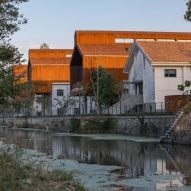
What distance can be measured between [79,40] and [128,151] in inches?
1944

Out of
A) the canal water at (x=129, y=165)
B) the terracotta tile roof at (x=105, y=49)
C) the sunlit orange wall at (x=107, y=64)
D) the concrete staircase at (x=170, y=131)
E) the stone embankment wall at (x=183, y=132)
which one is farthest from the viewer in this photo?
the terracotta tile roof at (x=105, y=49)

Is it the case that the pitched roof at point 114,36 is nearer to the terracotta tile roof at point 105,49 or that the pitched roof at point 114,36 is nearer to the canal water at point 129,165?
the terracotta tile roof at point 105,49

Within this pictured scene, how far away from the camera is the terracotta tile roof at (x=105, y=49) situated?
80812 millimetres

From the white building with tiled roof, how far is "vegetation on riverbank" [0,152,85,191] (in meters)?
41.0

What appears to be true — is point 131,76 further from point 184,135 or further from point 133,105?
point 184,135

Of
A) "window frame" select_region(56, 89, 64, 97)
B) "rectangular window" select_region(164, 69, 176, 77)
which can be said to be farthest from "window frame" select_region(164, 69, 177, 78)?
"window frame" select_region(56, 89, 64, 97)

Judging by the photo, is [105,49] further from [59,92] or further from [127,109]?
[59,92]

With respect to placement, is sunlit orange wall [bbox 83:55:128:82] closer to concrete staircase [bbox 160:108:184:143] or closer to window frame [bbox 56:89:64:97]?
window frame [bbox 56:89:64:97]

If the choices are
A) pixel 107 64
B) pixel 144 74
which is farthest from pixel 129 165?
pixel 107 64

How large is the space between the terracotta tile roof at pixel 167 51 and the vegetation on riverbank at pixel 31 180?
42.5m

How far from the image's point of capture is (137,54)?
65812 millimetres

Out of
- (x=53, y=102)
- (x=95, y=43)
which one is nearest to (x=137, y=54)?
(x=95, y=43)

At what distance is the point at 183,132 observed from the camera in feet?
131

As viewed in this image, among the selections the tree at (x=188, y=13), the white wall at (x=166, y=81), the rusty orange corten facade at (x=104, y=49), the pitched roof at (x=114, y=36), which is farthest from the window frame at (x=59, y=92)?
the tree at (x=188, y=13)
